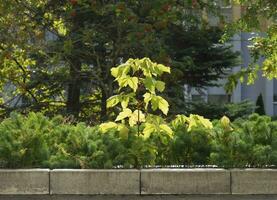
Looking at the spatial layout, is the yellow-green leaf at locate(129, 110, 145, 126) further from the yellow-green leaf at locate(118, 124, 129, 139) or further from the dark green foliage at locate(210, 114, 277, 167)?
the dark green foliage at locate(210, 114, 277, 167)

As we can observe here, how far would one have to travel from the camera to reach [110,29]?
1382 cm

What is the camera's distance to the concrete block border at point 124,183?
532cm

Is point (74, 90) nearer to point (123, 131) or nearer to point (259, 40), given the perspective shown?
point (259, 40)

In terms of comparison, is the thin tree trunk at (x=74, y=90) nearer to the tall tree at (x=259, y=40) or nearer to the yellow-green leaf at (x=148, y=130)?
the tall tree at (x=259, y=40)

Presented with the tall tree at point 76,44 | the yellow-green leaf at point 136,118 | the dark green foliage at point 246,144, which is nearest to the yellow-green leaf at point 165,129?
the yellow-green leaf at point 136,118

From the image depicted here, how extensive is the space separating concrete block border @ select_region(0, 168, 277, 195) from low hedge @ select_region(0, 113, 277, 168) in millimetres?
259

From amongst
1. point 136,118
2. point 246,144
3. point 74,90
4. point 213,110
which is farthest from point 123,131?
point 213,110

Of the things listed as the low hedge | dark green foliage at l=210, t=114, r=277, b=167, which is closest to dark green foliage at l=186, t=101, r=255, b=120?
dark green foliage at l=210, t=114, r=277, b=167

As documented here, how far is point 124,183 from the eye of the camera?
532cm

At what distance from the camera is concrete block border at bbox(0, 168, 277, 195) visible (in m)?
5.32

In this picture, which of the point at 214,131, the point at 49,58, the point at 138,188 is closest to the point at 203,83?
the point at 49,58

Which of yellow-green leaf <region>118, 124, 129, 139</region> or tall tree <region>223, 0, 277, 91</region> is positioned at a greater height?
tall tree <region>223, 0, 277, 91</region>

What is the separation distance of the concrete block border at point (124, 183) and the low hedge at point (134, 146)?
0.26 m

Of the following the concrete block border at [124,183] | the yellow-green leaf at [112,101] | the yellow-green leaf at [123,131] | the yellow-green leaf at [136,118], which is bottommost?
the concrete block border at [124,183]
